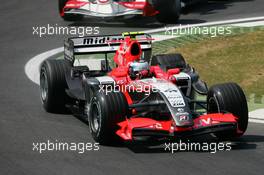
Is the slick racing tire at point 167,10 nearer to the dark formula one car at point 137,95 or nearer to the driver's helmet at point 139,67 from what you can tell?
the dark formula one car at point 137,95

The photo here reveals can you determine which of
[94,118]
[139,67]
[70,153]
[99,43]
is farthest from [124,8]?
[70,153]

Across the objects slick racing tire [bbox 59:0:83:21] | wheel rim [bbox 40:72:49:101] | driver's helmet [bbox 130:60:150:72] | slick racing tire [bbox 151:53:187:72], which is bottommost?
slick racing tire [bbox 59:0:83:21]

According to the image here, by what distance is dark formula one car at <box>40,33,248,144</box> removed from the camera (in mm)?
11828

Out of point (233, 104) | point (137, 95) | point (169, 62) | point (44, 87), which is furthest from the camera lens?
point (44, 87)

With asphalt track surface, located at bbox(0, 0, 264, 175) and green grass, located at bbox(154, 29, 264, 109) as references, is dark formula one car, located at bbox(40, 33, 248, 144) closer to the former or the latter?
asphalt track surface, located at bbox(0, 0, 264, 175)

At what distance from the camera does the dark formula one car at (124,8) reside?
23.2 meters

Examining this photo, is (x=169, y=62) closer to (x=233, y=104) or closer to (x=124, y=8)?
(x=233, y=104)

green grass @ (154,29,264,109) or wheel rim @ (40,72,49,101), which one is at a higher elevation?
wheel rim @ (40,72,49,101)

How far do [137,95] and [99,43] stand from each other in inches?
81.2

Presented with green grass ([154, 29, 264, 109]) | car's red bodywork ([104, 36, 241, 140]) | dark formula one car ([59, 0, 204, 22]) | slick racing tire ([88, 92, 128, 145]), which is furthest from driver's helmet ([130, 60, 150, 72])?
dark formula one car ([59, 0, 204, 22])

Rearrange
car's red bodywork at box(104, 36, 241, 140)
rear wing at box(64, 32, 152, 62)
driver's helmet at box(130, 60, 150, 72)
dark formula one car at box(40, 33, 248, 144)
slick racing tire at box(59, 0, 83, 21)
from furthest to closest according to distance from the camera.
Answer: slick racing tire at box(59, 0, 83, 21) < rear wing at box(64, 32, 152, 62) < driver's helmet at box(130, 60, 150, 72) < dark formula one car at box(40, 33, 248, 144) < car's red bodywork at box(104, 36, 241, 140)

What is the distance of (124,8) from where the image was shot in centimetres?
2328

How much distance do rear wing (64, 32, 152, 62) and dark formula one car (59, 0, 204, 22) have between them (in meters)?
8.26

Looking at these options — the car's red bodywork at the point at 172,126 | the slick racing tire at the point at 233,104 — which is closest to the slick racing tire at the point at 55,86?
the car's red bodywork at the point at 172,126
